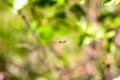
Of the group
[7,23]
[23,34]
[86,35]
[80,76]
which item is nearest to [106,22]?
[86,35]

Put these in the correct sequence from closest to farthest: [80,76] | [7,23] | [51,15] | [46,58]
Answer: [51,15] < [46,58] < [80,76] < [7,23]

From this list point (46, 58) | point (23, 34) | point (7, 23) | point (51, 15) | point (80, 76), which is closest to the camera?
point (51, 15)

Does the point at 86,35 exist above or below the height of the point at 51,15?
below

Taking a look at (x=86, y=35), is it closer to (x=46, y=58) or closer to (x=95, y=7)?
(x=46, y=58)

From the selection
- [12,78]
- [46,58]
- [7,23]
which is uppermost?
[7,23]

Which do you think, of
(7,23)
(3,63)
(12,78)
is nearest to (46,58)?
(12,78)

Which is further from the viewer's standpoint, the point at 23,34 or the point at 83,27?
the point at 23,34

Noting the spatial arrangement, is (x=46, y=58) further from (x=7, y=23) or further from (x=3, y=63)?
(x=7, y=23)
